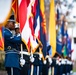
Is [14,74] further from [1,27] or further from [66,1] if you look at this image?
[66,1]

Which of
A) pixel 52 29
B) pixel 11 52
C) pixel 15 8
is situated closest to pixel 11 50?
pixel 11 52

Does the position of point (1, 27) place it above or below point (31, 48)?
above

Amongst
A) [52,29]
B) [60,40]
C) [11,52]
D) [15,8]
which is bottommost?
[60,40]

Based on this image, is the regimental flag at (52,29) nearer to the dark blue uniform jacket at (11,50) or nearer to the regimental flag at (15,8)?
the regimental flag at (15,8)

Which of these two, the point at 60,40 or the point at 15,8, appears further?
the point at 60,40

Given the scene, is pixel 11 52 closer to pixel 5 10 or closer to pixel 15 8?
pixel 5 10

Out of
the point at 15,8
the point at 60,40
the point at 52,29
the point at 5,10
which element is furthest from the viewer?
the point at 60,40

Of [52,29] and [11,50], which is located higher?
[11,50]

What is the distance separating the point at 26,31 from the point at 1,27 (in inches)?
35.5

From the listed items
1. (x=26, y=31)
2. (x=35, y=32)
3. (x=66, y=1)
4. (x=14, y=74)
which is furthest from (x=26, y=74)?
(x=66, y=1)

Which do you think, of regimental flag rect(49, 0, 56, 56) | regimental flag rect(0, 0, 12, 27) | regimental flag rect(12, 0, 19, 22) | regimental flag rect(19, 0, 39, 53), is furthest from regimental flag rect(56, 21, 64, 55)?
regimental flag rect(0, 0, 12, 27)

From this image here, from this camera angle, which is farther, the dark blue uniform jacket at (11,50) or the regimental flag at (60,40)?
the regimental flag at (60,40)

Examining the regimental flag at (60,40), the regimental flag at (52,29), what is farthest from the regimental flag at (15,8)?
the regimental flag at (60,40)

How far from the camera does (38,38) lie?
9477 millimetres
